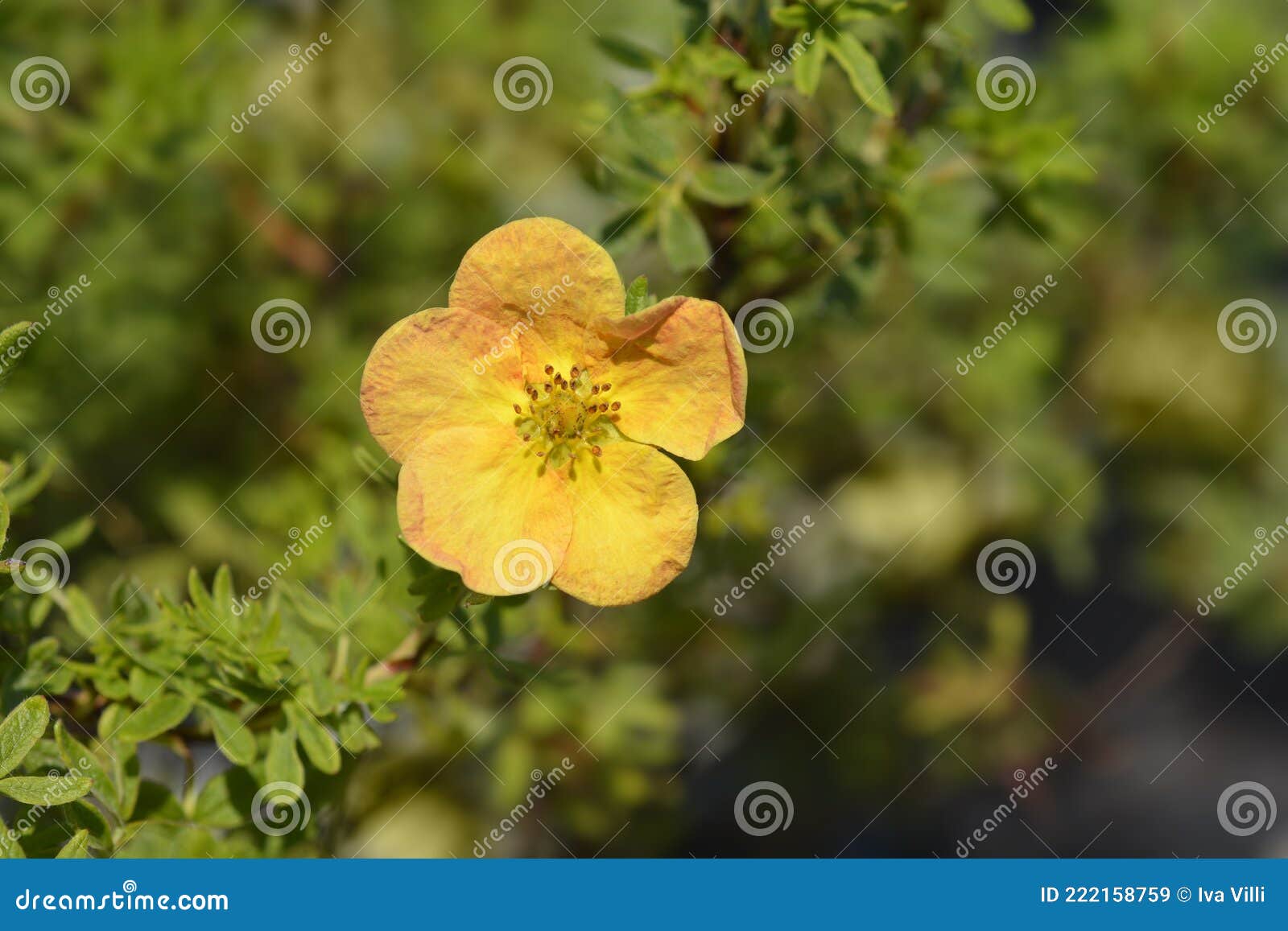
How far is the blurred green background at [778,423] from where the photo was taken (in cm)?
318

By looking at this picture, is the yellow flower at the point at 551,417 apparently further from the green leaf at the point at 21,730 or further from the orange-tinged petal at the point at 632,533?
the green leaf at the point at 21,730

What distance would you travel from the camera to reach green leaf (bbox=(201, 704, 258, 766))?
2.02m

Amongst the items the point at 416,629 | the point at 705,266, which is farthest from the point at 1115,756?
the point at 416,629

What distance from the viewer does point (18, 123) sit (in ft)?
9.94

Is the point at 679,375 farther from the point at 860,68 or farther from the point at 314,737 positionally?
the point at 314,737

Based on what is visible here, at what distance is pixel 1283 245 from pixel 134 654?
394 cm

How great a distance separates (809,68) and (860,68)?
10cm

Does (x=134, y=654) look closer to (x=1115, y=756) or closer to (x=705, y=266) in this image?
(x=705, y=266)

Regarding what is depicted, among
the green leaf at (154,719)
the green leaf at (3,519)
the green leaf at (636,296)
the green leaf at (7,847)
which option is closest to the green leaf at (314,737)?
the green leaf at (154,719)

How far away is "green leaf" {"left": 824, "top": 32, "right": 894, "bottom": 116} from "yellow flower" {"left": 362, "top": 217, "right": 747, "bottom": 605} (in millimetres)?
566

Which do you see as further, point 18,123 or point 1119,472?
point 1119,472

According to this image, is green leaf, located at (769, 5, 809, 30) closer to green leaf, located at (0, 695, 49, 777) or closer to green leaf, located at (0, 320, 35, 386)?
green leaf, located at (0, 320, 35, 386)

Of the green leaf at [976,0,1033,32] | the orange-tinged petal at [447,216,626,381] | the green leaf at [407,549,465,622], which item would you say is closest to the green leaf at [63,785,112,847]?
the green leaf at [407,549,465,622]

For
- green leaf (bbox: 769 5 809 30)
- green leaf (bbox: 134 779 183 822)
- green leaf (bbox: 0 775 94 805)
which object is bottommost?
green leaf (bbox: 134 779 183 822)
